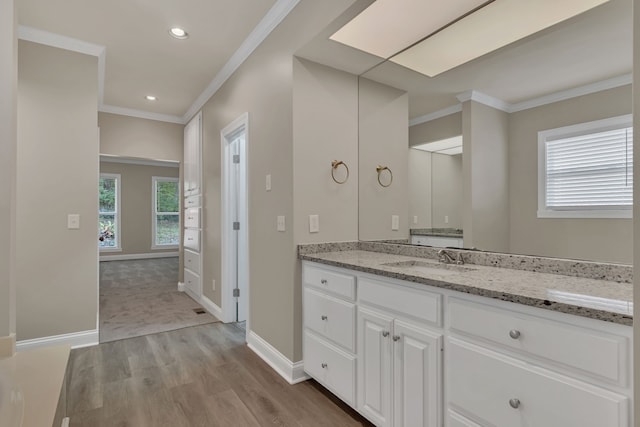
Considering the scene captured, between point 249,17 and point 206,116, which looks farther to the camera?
point 206,116

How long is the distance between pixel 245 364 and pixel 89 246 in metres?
1.85

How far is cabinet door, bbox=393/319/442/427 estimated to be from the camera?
1389 mm

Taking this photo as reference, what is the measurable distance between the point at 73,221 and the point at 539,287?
3.53 metres

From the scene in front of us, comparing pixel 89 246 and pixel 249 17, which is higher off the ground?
pixel 249 17

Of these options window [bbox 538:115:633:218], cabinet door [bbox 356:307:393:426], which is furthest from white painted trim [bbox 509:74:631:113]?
cabinet door [bbox 356:307:393:426]

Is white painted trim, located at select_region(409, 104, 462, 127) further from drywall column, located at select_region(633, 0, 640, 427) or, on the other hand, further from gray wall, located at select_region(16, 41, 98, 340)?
gray wall, located at select_region(16, 41, 98, 340)

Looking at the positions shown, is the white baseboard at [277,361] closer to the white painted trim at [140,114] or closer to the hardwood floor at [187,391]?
the hardwood floor at [187,391]

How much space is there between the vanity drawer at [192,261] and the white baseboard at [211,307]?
40 centimetres

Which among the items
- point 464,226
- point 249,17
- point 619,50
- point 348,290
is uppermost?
point 249,17

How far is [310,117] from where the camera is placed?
238 centimetres

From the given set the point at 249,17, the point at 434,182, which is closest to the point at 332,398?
the point at 434,182

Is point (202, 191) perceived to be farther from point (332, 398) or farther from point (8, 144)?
point (332, 398)

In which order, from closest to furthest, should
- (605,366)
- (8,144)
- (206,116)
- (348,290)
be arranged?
(605,366)
(8,144)
(348,290)
(206,116)

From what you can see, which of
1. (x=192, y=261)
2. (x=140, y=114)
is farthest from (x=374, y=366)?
(x=140, y=114)
